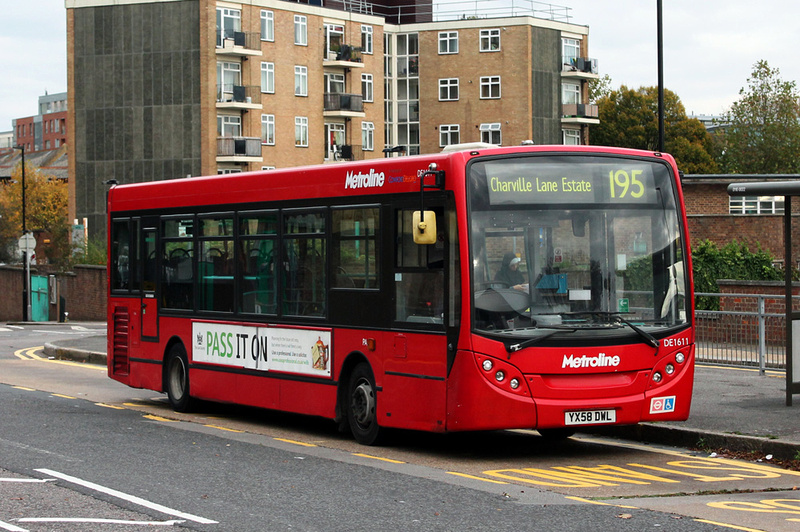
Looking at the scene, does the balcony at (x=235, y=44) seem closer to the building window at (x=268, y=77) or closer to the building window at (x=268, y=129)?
the building window at (x=268, y=77)

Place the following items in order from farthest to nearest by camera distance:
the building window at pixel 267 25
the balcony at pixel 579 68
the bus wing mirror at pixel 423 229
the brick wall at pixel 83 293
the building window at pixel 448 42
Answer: the balcony at pixel 579 68, the building window at pixel 448 42, the building window at pixel 267 25, the brick wall at pixel 83 293, the bus wing mirror at pixel 423 229

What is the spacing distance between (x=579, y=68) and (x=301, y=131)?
19.7 metres

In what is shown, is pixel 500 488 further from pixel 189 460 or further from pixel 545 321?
pixel 189 460

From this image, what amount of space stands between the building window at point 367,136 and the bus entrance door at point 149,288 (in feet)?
186

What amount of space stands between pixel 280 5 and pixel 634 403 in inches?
2330

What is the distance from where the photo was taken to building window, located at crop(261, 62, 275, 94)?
67312 millimetres

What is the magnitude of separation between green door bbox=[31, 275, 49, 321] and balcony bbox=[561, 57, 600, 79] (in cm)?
3470

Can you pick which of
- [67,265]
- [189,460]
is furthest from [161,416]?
[67,265]

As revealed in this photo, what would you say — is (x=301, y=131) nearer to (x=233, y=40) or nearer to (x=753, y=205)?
(x=233, y=40)

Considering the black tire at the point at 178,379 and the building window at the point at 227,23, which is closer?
the black tire at the point at 178,379

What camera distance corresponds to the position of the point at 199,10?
210 ft

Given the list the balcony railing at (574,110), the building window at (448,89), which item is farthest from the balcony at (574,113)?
the building window at (448,89)

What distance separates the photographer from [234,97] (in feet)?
214

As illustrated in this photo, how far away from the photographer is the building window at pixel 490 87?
74.8 metres
